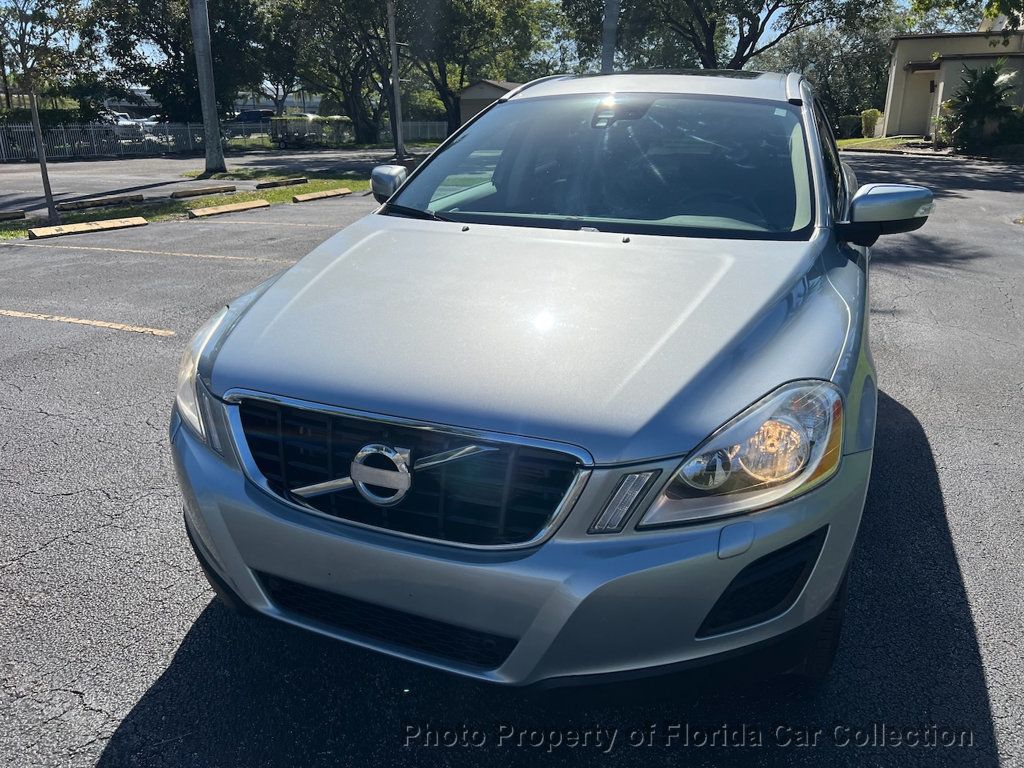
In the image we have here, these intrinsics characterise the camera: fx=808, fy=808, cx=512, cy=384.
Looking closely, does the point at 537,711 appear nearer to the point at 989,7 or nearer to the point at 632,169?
the point at 632,169

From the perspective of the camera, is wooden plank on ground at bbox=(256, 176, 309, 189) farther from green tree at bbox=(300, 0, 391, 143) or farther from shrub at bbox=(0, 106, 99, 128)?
green tree at bbox=(300, 0, 391, 143)

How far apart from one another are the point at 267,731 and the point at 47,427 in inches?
110

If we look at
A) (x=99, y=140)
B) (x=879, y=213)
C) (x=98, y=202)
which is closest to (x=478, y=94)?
(x=99, y=140)

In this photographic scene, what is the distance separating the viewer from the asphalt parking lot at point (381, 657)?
7.16ft

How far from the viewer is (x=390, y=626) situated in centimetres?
205

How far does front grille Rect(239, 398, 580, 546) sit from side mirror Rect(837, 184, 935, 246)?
1.77 m

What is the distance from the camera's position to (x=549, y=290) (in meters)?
2.44

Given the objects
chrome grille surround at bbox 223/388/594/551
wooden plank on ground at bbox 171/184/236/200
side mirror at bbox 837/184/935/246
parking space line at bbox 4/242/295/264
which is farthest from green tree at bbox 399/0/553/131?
chrome grille surround at bbox 223/388/594/551

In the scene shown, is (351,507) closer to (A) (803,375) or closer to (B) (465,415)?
(B) (465,415)

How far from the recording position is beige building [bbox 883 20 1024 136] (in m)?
32.2

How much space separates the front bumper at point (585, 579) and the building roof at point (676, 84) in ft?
7.45

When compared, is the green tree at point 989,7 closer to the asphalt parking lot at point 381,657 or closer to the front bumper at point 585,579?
the asphalt parking lot at point 381,657

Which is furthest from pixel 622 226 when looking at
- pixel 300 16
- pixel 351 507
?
pixel 300 16

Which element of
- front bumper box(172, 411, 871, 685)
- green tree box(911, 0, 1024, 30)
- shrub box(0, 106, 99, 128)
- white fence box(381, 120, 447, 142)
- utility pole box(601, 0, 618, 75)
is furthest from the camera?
white fence box(381, 120, 447, 142)
